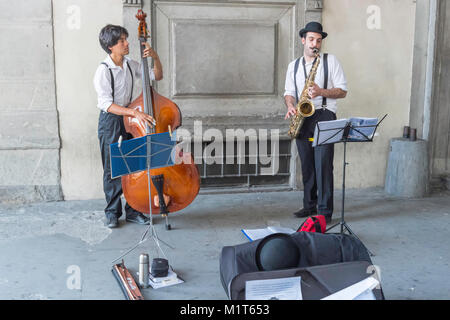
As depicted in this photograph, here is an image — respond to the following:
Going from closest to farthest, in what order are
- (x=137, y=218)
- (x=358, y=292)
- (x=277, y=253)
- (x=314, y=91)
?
(x=358, y=292)
(x=277, y=253)
(x=314, y=91)
(x=137, y=218)

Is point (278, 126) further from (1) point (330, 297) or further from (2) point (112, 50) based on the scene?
(1) point (330, 297)

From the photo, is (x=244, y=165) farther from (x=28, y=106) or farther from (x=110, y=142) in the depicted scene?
(x=28, y=106)

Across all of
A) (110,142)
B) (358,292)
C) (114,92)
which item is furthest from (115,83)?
(358,292)

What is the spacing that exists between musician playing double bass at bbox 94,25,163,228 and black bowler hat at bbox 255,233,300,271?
1.78 metres

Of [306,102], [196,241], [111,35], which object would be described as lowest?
[196,241]

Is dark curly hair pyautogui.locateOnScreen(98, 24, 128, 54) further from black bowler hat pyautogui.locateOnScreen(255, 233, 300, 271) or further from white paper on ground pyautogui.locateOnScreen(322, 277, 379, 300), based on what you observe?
white paper on ground pyautogui.locateOnScreen(322, 277, 379, 300)

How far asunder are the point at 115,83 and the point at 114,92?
0.27 feet

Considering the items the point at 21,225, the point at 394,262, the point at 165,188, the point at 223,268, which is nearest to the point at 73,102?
the point at 21,225

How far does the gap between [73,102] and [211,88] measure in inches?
60.6

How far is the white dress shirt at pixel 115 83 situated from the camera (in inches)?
173

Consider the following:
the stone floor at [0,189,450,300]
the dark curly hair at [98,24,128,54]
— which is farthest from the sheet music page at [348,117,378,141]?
the dark curly hair at [98,24,128,54]

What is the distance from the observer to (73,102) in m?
5.42

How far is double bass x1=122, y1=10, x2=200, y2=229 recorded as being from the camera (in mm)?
4039

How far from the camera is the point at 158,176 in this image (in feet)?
13.2
